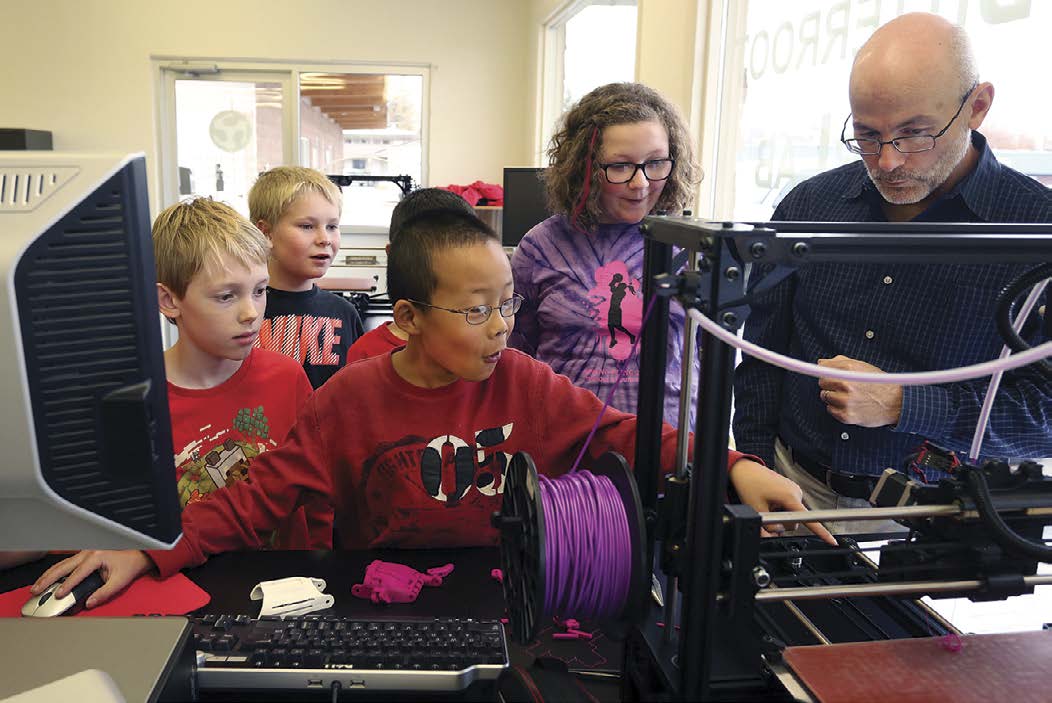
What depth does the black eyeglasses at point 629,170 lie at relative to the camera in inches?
67.2

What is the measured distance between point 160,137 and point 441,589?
5986mm

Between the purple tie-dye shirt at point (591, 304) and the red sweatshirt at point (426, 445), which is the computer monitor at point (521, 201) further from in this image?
the red sweatshirt at point (426, 445)

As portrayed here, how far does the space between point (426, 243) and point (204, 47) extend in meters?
5.57

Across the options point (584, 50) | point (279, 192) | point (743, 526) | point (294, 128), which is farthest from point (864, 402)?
point (294, 128)

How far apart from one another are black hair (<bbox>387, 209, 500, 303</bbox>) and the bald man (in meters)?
0.61

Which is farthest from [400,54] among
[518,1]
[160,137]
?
[160,137]

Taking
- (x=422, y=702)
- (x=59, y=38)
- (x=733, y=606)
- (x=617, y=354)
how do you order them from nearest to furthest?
1. (x=733, y=606)
2. (x=422, y=702)
3. (x=617, y=354)
4. (x=59, y=38)

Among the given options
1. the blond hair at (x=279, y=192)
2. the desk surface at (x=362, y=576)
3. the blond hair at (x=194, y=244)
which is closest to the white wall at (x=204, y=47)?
the blond hair at (x=279, y=192)

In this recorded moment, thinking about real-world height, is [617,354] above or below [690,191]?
below

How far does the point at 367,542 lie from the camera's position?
1362 mm

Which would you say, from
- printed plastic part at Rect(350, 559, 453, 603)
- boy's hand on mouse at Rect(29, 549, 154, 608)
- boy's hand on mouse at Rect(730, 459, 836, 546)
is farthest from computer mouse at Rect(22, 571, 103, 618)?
boy's hand on mouse at Rect(730, 459, 836, 546)

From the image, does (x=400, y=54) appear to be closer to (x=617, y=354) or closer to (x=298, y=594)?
(x=617, y=354)

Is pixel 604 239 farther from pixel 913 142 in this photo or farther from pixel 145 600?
pixel 145 600

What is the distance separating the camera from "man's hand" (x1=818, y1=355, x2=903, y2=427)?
132 centimetres
